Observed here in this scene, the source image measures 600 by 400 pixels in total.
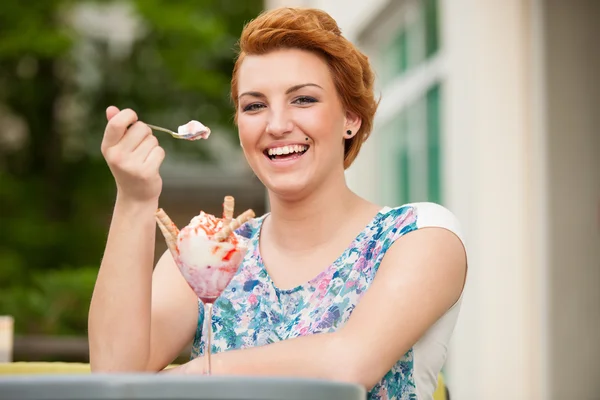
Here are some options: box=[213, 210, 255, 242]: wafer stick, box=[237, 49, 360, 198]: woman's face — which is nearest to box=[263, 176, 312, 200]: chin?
box=[237, 49, 360, 198]: woman's face

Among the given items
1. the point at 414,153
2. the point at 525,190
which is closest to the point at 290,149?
the point at 525,190

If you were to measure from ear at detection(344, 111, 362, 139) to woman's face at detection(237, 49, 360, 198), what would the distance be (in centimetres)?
9

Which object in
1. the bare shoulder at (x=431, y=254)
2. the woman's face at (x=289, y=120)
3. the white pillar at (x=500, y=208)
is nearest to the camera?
the bare shoulder at (x=431, y=254)

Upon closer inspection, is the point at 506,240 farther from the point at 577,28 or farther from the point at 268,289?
the point at 268,289

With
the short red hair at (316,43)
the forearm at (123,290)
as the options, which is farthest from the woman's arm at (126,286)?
the short red hair at (316,43)

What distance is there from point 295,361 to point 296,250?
0.53 meters

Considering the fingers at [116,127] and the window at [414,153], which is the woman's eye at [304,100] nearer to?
the fingers at [116,127]

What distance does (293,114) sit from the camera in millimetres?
2078

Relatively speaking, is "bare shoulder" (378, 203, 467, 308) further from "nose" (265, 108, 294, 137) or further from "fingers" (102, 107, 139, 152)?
"fingers" (102, 107, 139, 152)

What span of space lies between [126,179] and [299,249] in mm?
512

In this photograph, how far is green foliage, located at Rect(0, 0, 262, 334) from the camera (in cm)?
1003

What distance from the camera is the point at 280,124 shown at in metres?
2.06

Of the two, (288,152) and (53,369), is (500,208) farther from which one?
(53,369)

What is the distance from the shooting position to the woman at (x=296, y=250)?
5.86 ft
